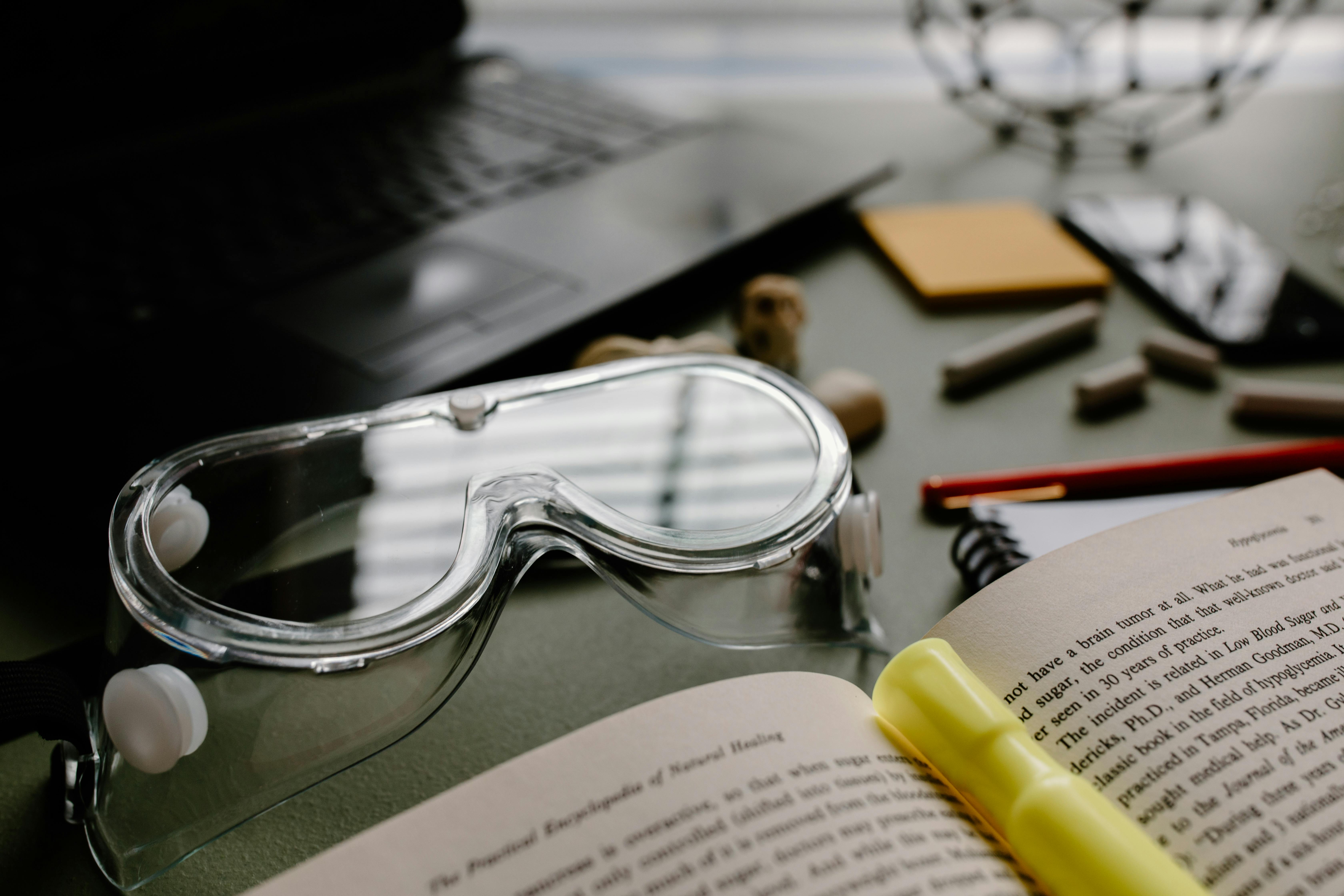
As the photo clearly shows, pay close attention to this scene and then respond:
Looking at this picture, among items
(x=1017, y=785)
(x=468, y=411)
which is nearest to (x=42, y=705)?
(x=468, y=411)

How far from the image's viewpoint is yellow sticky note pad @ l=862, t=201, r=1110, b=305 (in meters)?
0.54

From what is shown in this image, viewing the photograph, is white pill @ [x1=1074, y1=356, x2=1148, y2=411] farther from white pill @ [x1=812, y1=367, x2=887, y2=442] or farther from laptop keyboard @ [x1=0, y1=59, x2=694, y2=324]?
laptop keyboard @ [x1=0, y1=59, x2=694, y2=324]

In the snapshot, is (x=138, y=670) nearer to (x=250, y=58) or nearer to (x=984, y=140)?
(x=250, y=58)

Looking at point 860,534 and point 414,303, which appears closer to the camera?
point 860,534

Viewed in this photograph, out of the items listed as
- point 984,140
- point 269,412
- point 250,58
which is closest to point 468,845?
point 269,412

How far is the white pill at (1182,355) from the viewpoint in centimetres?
47

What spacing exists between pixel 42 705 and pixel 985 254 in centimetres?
52

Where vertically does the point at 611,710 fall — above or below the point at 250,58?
below

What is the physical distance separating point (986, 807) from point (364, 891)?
0.50 feet

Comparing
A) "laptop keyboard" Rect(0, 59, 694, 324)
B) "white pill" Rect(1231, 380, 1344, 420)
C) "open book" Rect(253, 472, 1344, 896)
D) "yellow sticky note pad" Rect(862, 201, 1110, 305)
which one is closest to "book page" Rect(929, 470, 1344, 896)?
"open book" Rect(253, 472, 1344, 896)

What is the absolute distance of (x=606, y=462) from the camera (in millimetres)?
324

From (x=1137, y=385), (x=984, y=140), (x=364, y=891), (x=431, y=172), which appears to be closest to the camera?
(x=364, y=891)

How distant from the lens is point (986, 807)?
237 mm

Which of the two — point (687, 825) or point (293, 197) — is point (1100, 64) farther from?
point (687, 825)
